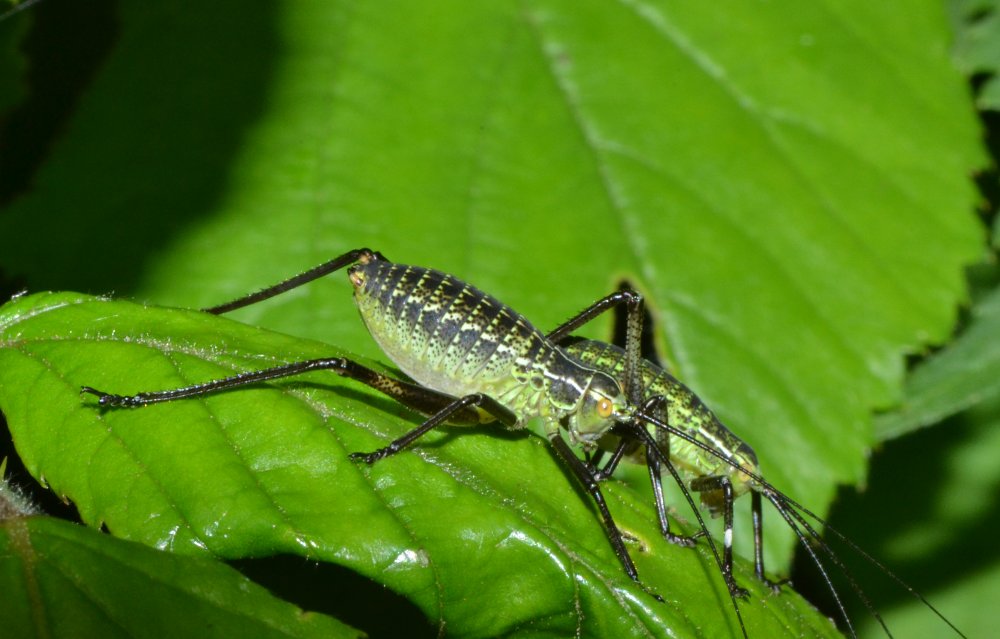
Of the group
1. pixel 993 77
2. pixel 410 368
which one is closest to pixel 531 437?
pixel 410 368

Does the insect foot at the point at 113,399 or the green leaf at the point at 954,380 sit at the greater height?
the insect foot at the point at 113,399

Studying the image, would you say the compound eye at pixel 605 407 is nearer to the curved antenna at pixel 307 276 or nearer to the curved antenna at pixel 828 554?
the curved antenna at pixel 828 554

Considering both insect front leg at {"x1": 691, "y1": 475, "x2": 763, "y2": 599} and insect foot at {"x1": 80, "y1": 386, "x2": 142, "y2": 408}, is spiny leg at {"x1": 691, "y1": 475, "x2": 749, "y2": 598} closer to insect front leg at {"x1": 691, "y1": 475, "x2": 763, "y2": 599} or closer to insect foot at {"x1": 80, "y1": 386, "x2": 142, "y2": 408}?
insect front leg at {"x1": 691, "y1": 475, "x2": 763, "y2": 599}

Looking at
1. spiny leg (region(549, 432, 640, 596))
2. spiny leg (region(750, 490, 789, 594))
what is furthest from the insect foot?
spiny leg (region(750, 490, 789, 594))

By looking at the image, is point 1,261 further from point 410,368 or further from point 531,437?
point 531,437

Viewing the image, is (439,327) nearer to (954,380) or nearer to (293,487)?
(293,487)

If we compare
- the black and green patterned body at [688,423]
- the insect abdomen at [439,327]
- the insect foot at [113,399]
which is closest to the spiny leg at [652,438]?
the black and green patterned body at [688,423]
